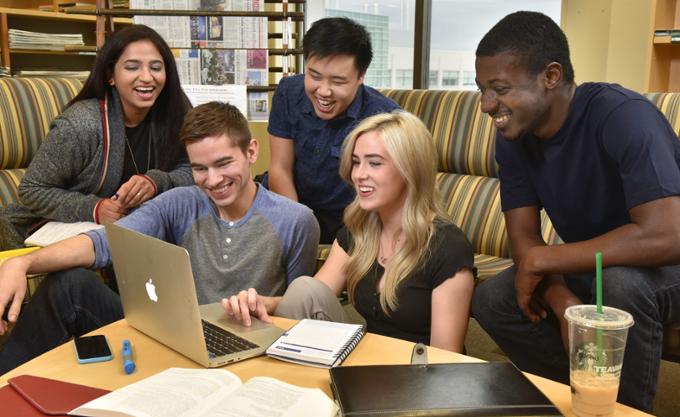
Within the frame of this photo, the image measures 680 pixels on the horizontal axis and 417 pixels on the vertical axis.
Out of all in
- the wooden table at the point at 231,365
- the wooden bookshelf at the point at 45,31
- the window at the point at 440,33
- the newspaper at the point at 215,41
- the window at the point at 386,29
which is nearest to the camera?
the wooden table at the point at 231,365

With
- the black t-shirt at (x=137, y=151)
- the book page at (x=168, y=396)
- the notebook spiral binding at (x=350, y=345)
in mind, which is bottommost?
the notebook spiral binding at (x=350, y=345)

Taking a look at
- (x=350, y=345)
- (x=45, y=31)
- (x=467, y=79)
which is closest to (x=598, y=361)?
(x=350, y=345)

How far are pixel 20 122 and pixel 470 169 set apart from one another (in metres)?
1.79

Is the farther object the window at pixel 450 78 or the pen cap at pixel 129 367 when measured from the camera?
the window at pixel 450 78

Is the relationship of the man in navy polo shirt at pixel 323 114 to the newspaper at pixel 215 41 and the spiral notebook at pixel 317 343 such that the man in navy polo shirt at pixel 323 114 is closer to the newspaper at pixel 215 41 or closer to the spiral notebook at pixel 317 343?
the newspaper at pixel 215 41

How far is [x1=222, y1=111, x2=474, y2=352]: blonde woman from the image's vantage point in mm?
1605

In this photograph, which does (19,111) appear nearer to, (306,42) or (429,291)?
(306,42)

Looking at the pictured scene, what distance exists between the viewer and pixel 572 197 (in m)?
1.68

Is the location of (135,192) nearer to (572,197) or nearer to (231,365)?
(231,365)

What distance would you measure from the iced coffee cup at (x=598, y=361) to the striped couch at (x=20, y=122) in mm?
2251

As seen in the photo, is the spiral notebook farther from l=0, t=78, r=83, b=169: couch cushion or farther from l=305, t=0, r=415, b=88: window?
l=305, t=0, r=415, b=88: window

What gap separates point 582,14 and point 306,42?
2.08m

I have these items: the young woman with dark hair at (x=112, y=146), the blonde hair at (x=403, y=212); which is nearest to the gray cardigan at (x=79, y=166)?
the young woman with dark hair at (x=112, y=146)

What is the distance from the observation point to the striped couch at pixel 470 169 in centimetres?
256
